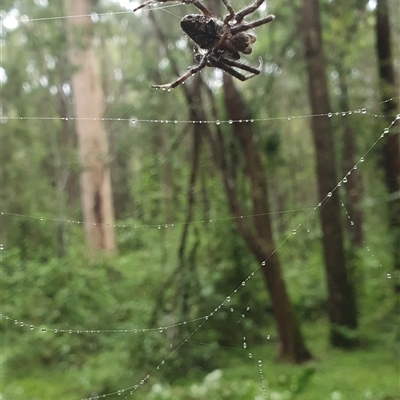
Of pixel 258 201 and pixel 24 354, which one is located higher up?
pixel 258 201

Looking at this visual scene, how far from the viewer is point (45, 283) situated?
5.38m

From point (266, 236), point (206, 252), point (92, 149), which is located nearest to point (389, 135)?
point (266, 236)

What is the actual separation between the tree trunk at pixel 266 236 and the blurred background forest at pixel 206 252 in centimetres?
2

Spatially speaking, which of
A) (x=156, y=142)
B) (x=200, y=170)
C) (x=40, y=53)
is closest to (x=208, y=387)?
(x=200, y=170)

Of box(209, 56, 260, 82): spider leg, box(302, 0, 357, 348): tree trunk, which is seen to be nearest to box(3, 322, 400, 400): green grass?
box(302, 0, 357, 348): tree trunk

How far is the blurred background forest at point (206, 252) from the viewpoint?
14.9ft

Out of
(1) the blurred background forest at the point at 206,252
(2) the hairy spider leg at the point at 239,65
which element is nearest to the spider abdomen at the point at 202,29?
(2) the hairy spider leg at the point at 239,65

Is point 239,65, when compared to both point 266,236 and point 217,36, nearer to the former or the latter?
point 217,36

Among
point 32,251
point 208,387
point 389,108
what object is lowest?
point 208,387

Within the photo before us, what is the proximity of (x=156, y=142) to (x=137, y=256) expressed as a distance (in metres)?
4.09

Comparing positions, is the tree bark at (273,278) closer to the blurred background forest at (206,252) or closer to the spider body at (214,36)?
the blurred background forest at (206,252)

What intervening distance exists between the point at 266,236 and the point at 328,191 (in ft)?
3.98

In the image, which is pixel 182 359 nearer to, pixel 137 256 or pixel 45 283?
pixel 45 283

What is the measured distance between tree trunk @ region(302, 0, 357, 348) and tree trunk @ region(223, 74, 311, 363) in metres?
1.00
